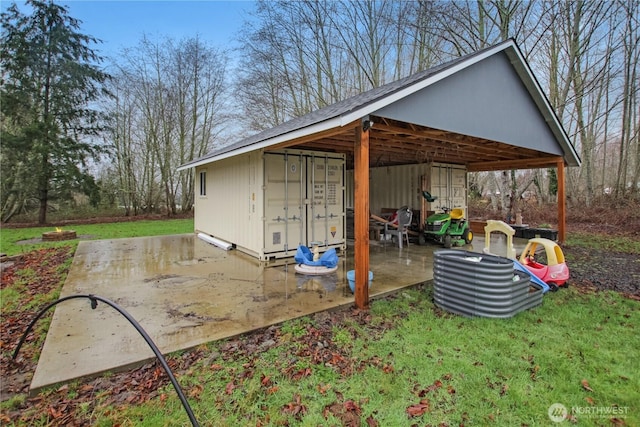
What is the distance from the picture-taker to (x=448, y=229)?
26.9 ft

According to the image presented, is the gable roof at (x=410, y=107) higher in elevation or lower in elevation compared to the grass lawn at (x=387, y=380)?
higher

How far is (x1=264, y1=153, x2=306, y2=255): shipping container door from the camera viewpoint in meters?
6.43

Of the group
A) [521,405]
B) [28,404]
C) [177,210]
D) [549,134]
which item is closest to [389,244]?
[549,134]

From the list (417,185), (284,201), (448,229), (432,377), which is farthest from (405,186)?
(432,377)

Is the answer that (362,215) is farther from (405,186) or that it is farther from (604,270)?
(405,186)

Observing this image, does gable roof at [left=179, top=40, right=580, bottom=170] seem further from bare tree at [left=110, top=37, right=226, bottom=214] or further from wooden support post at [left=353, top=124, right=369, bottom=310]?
bare tree at [left=110, top=37, right=226, bottom=214]

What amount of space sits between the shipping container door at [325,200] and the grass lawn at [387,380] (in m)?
3.65

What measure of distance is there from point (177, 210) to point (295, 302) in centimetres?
1650

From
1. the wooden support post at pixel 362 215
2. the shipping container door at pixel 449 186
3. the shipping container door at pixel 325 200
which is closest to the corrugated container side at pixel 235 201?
the shipping container door at pixel 325 200

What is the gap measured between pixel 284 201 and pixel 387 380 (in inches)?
182

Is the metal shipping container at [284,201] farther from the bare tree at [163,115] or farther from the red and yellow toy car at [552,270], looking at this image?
the bare tree at [163,115]

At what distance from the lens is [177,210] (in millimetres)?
18438

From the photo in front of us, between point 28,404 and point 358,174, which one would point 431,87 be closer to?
point 358,174

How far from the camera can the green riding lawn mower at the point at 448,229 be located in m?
8.11
